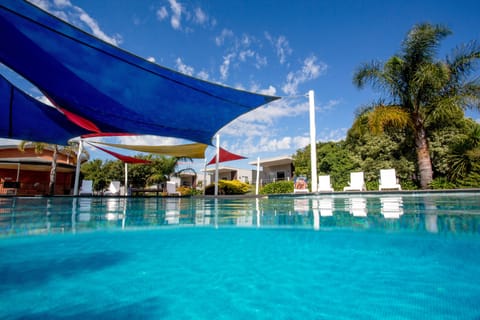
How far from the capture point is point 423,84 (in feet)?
34.3

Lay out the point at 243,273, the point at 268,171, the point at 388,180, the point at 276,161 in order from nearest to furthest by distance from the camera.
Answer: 1. the point at 243,273
2. the point at 388,180
3. the point at 276,161
4. the point at 268,171

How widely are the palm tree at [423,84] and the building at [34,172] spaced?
1756 cm

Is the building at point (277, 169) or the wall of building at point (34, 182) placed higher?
the building at point (277, 169)

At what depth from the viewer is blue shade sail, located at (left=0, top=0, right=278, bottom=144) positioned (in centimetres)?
317

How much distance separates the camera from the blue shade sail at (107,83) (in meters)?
3.17

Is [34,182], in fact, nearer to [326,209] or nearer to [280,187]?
[280,187]

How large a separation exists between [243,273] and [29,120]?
6.58 meters

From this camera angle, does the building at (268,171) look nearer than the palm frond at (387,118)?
No

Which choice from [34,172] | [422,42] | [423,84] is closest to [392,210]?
[423,84]

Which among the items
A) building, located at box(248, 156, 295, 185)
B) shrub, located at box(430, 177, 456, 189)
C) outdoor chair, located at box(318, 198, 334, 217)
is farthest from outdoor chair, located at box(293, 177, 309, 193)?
building, located at box(248, 156, 295, 185)

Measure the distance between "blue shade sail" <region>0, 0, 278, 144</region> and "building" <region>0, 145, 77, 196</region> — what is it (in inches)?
493

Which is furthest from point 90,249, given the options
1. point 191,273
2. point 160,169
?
point 160,169

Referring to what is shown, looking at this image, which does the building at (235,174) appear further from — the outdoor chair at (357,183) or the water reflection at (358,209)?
the water reflection at (358,209)

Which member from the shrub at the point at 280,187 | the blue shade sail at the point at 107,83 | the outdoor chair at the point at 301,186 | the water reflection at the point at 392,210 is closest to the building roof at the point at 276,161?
the shrub at the point at 280,187
